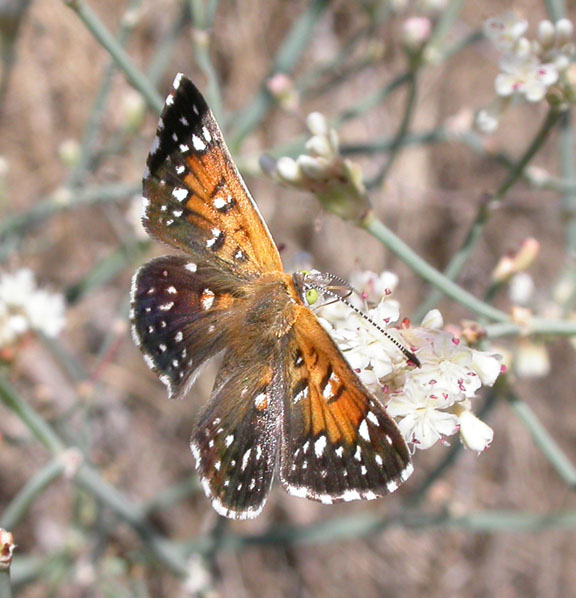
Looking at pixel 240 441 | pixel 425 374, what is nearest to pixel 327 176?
pixel 425 374

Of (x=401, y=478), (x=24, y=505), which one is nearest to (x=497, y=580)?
(x=24, y=505)

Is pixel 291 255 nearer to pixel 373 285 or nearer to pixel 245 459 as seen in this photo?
pixel 373 285

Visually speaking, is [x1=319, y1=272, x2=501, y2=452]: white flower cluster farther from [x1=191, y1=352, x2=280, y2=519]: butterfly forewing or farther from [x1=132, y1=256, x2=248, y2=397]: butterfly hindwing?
[x1=132, y1=256, x2=248, y2=397]: butterfly hindwing

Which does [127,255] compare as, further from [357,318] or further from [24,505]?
[357,318]

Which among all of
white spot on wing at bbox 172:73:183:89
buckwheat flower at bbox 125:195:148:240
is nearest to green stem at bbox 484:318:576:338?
white spot on wing at bbox 172:73:183:89

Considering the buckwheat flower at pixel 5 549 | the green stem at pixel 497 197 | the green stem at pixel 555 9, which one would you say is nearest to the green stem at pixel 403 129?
the green stem at pixel 555 9

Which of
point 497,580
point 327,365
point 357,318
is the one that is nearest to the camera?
point 327,365
